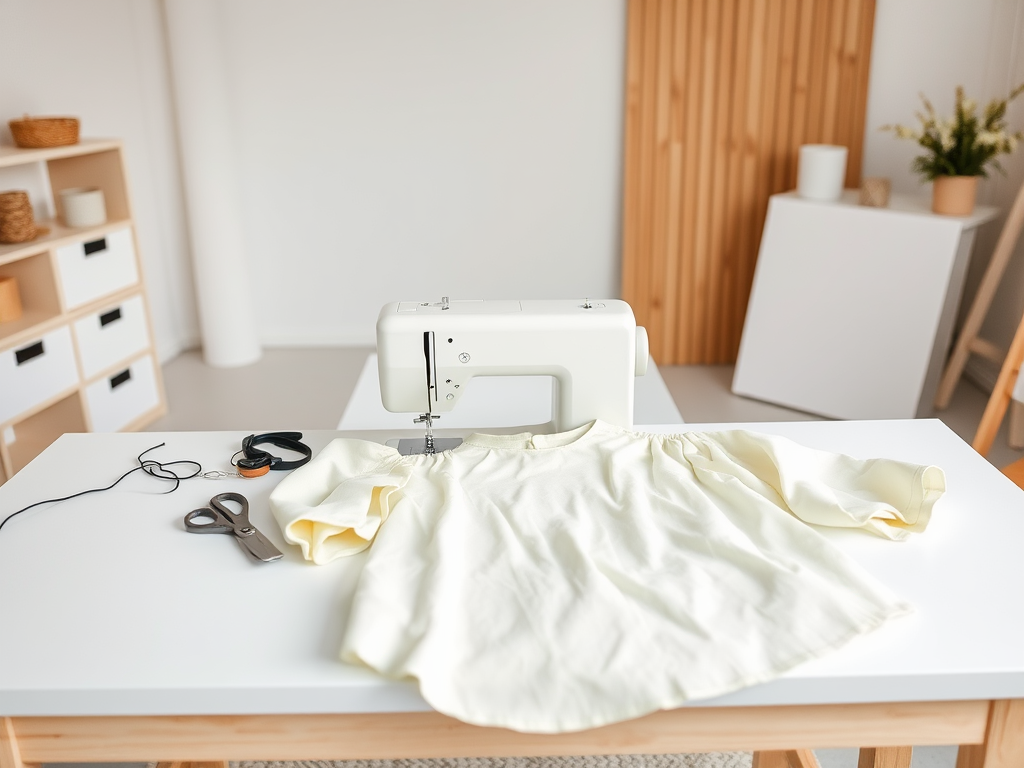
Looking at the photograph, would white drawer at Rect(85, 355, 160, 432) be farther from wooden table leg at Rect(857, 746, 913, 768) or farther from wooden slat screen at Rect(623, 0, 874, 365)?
wooden table leg at Rect(857, 746, 913, 768)

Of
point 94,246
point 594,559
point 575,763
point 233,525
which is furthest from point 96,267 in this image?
point 594,559

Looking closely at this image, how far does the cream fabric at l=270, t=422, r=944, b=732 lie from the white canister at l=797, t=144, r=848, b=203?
2620 mm

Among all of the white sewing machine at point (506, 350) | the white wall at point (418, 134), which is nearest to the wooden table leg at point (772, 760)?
the white sewing machine at point (506, 350)

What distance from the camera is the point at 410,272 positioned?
A: 4.81 meters

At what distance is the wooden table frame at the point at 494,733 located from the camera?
1129 millimetres

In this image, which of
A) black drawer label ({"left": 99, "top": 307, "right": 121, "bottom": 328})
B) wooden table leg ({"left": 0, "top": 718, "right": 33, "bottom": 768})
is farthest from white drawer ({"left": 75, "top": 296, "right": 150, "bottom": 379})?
wooden table leg ({"left": 0, "top": 718, "right": 33, "bottom": 768})

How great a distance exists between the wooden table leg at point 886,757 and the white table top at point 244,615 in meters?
0.47

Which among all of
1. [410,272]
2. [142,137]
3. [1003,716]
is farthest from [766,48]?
[1003,716]

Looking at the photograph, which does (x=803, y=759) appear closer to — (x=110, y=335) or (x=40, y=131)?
(x=110, y=335)

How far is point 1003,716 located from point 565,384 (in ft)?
2.75

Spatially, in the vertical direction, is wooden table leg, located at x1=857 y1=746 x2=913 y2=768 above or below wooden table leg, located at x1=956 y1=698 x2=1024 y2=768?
below

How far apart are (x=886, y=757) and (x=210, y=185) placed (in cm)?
393

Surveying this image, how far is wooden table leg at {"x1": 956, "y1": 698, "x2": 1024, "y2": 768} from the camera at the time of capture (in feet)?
3.75

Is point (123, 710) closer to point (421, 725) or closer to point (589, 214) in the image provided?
point (421, 725)
